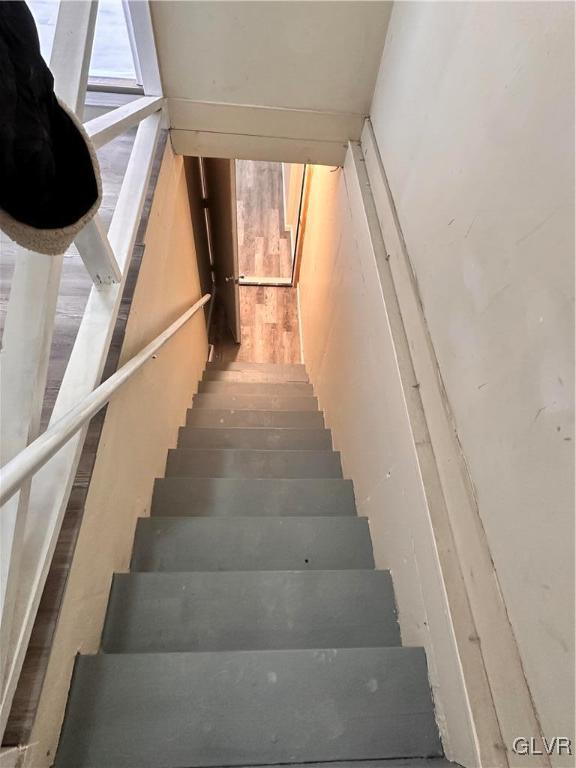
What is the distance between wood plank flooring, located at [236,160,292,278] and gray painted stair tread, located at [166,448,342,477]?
4.21 meters

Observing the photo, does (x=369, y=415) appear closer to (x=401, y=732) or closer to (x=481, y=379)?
(x=481, y=379)

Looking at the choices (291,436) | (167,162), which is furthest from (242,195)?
(291,436)

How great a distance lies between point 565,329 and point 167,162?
228 centimetres

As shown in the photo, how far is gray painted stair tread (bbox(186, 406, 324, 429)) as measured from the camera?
2.76m

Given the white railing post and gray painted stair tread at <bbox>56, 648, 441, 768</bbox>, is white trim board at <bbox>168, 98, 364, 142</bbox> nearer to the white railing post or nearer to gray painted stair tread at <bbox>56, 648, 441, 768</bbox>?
the white railing post

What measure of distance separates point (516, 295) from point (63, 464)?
1120 mm

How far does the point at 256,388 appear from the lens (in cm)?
352

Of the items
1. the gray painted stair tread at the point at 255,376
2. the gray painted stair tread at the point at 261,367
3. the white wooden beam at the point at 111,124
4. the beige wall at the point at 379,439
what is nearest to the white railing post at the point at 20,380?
the white wooden beam at the point at 111,124

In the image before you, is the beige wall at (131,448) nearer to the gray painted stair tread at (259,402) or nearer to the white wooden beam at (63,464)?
the white wooden beam at (63,464)

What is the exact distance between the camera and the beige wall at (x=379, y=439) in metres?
1.00

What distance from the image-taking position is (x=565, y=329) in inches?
27.2

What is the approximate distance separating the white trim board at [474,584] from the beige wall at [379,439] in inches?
1.3

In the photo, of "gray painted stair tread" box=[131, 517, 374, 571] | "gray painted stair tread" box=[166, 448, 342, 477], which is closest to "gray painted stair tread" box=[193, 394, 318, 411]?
"gray painted stair tread" box=[166, 448, 342, 477]

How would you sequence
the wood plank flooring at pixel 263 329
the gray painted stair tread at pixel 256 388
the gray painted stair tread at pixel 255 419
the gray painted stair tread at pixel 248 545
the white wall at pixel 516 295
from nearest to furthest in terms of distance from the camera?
the white wall at pixel 516 295
the gray painted stair tread at pixel 248 545
the gray painted stair tread at pixel 255 419
the gray painted stair tread at pixel 256 388
the wood plank flooring at pixel 263 329
